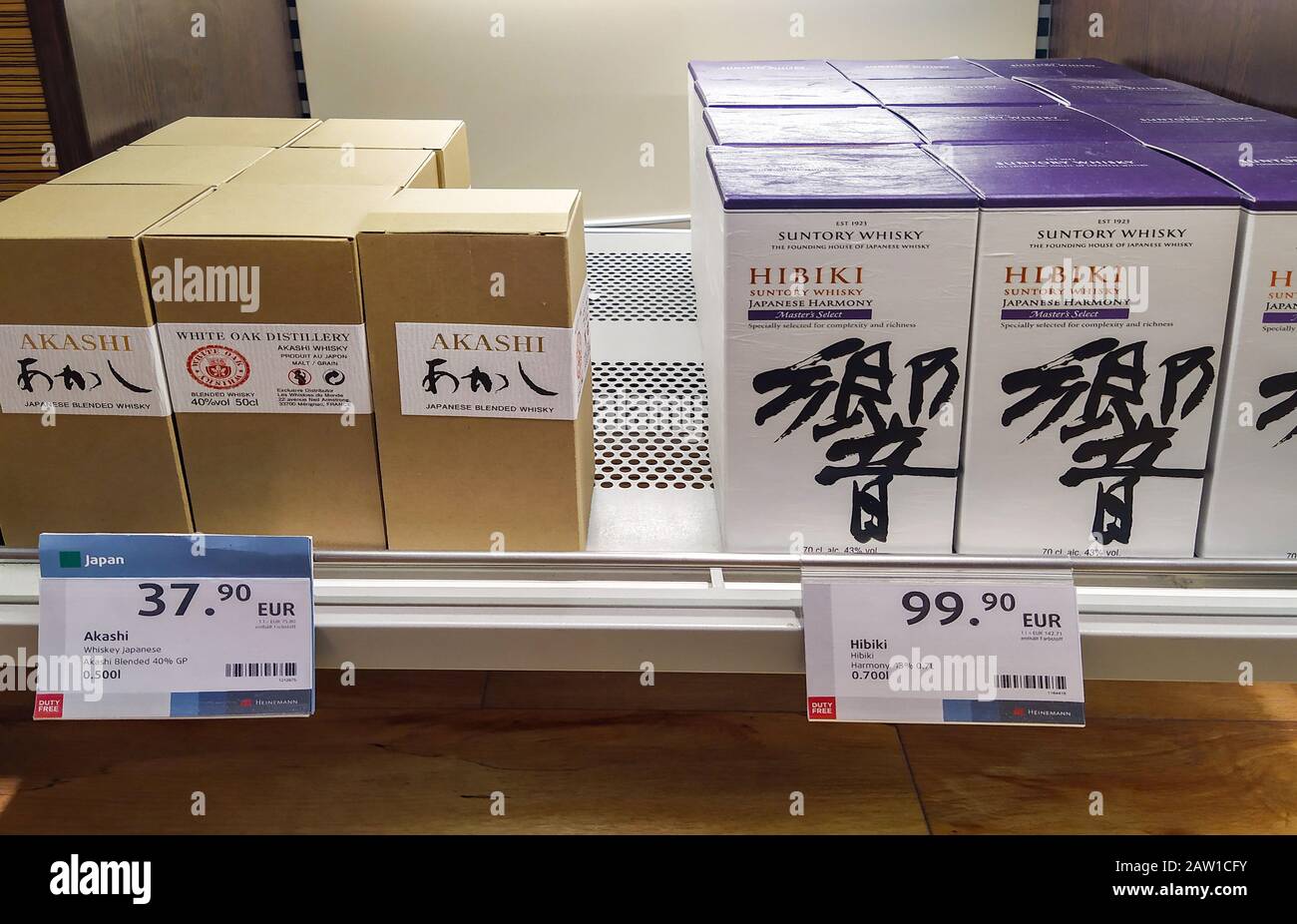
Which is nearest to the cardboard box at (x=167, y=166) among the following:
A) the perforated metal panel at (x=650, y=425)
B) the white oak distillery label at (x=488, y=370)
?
the white oak distillery label at (x=488, y=370)

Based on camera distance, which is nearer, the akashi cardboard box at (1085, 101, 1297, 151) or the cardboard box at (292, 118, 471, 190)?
the akashi cardboard box at (1085, 101, 1297, 151)

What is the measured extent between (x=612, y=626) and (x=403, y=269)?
0.30 m

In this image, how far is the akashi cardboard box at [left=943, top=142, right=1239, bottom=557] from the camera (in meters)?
0.71

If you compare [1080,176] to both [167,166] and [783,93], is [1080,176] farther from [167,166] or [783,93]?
[167,166]

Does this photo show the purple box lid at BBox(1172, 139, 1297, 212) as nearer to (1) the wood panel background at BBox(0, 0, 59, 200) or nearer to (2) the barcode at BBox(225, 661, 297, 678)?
(2) the barcode at BBox(225, 661, 297, 678)

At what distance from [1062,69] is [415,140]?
2.80 ft

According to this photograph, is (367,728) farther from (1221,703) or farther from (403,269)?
(1221,703)

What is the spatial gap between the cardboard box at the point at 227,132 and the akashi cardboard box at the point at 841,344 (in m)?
0.60

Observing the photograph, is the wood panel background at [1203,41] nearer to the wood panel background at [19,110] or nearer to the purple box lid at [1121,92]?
the purple box lid at [1121,92]

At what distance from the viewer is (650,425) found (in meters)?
1.12

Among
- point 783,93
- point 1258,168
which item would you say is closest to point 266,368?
point 783,93

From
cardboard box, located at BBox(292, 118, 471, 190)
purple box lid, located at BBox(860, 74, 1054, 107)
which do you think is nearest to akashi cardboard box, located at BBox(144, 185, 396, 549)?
cardboard box, located at BBox(292, 118, 471, 190)

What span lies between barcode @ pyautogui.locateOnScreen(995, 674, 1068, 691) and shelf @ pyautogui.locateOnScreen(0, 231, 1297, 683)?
0.03 m
